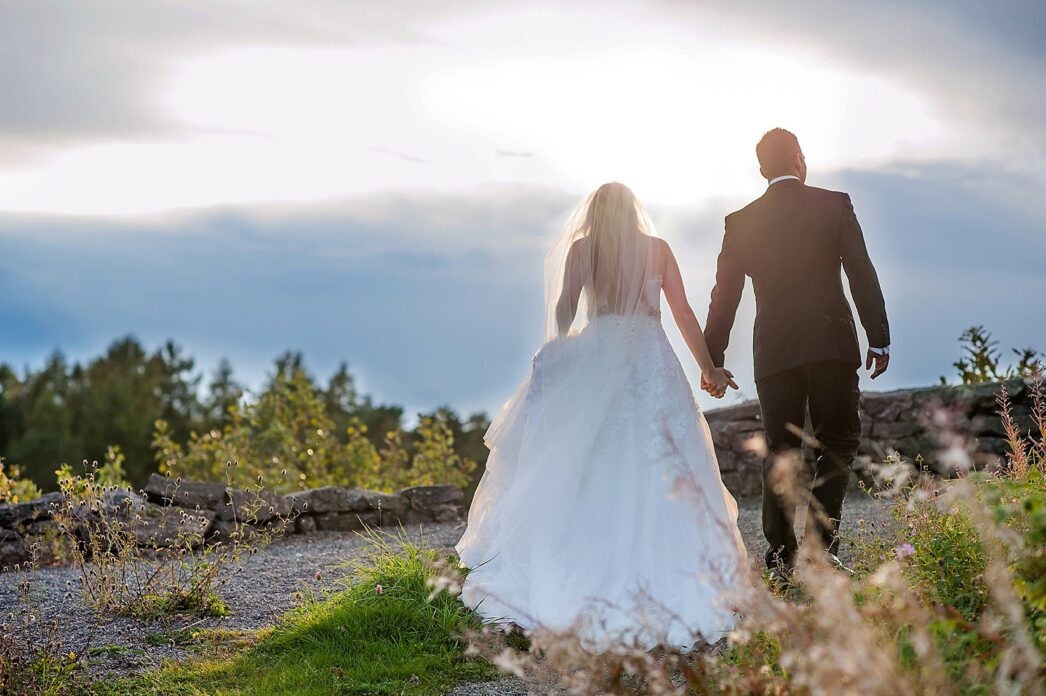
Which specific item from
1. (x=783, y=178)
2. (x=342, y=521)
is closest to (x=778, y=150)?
(x=783, y=178)

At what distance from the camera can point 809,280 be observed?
5.63 metres

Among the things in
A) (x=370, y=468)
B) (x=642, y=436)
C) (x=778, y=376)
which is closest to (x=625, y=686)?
(x=642, y=436)

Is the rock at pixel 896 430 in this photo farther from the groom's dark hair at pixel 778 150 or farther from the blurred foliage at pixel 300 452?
the groom's dark hair at pixel 778 150

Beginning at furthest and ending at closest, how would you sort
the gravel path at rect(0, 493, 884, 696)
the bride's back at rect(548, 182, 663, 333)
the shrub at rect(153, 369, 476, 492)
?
the shrub at rect(153, 369, 476, 492) < the bride's back at rect(548, 182, 663, 333) < the gravel path at rect(0, 493, 884, 696)

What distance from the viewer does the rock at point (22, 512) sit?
793 cm

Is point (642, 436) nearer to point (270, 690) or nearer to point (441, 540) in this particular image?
point (270, 690)

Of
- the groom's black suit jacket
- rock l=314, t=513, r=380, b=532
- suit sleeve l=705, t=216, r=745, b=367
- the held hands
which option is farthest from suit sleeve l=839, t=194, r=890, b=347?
rock l=314, t=513, r=380, b=532

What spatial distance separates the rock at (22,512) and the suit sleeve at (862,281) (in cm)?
605

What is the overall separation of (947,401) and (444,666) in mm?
6643

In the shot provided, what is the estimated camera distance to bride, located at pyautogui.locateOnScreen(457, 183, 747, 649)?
4820 millimetres

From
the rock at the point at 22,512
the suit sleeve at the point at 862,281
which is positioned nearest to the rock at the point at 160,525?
the rock at the point at 22,512

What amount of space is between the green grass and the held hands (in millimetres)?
1833

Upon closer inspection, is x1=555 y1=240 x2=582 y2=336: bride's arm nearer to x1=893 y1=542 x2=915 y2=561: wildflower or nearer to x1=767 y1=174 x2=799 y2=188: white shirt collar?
x1=767 y1=174 x2=799 y2=188: white shirt collar

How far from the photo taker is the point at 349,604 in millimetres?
5301
